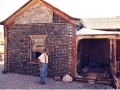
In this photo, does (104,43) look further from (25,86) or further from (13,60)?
(25,86)

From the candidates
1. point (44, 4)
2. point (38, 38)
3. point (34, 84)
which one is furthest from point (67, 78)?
point (44, 4)

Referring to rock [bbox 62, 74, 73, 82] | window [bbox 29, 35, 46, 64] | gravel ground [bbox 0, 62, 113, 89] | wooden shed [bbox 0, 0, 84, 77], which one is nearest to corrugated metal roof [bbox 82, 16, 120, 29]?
wooden shed [bbox 0, 0, 84, 77]

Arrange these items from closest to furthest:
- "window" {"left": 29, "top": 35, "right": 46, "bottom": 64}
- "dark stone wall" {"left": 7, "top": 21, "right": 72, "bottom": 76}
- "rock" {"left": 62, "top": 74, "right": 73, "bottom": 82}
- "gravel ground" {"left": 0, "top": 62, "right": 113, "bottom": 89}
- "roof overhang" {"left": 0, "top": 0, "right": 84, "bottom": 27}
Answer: "gravel ground" {"left": 0, "top": 62, "right": 113, "bottom": 89}, "rock" {"left": 62, "top": 74, "right": 73, "bottom": 82}, "roof overhang" {"left": 0, "top": 0, "right": 84, "bottom": 27}, "dark stone wall" {"left": 7, "top": 21, "right": 72, "bottom": 76}, "window" {"left": 29, "top": 35, "right": 46, "bottom": 64}

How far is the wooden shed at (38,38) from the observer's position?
Answer: 11.9m

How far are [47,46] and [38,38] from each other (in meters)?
0.84

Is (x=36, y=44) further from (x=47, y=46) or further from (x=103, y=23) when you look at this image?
(x=103, y=23)

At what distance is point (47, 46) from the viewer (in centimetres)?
1223

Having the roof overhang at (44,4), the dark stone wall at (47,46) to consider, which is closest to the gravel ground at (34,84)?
the dark stone wall at (47,46)

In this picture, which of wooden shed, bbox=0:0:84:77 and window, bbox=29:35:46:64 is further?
window, bbox=29:35:46:64

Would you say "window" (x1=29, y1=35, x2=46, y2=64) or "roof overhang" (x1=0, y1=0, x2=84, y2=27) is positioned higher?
"roof overhang" (x1=0, y1=0, x2=84, y2=27)

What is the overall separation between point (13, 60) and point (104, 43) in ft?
27.5

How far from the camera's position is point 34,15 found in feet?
41.7

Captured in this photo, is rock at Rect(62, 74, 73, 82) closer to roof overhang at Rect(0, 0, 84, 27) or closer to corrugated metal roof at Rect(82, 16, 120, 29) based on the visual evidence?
roof overhang at Rect(0, 0, 84, 27)

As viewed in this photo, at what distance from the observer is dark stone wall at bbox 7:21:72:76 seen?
471 inches
